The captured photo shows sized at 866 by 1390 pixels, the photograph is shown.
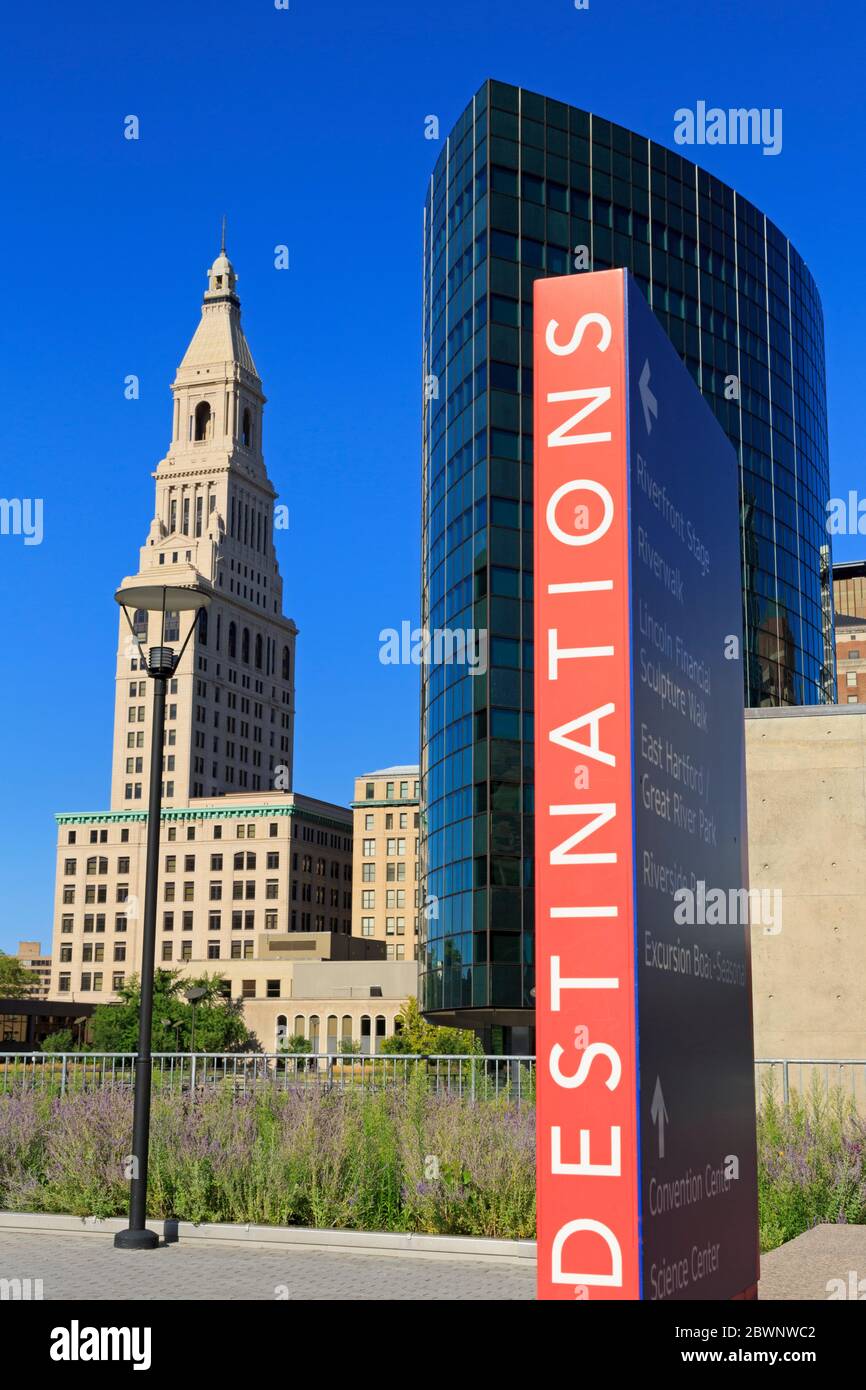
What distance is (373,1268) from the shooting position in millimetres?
12289

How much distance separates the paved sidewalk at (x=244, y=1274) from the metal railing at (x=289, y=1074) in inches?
133

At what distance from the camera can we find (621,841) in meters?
5.68

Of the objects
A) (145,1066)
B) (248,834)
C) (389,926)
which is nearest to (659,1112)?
(145,1066)

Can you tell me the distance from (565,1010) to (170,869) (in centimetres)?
16122

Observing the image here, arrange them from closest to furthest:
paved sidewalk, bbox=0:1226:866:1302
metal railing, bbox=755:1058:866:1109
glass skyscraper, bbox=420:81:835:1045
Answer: paved sidewalk, bbox=0:1226:866:1302, metal railing, bbox=755:1058:866:1109, glass skyscraper, bbox=420:81:835:1045

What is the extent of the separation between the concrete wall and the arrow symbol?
15.8m

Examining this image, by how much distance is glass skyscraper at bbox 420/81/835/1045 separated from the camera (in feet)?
177

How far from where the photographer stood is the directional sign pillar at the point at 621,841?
218 inches

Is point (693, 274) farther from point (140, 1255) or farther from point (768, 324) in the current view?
point (140, 1255)

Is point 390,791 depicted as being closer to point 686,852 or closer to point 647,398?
point 686,852

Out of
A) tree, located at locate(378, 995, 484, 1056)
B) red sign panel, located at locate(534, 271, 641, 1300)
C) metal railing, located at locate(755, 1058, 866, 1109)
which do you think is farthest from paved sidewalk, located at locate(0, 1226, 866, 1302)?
tree, located at locate(378, 995, 484, 1056)

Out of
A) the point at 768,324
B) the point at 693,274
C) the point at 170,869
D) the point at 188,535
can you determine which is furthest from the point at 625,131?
the point at 188,535

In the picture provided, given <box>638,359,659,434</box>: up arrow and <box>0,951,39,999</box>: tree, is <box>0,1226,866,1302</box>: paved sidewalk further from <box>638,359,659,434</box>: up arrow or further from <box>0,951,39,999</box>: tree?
<box>0,951,39,999</box>: tree

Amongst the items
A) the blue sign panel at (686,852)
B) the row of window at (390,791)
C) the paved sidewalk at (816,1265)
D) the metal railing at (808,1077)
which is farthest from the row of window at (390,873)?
the blue sign panel at (686,852)
